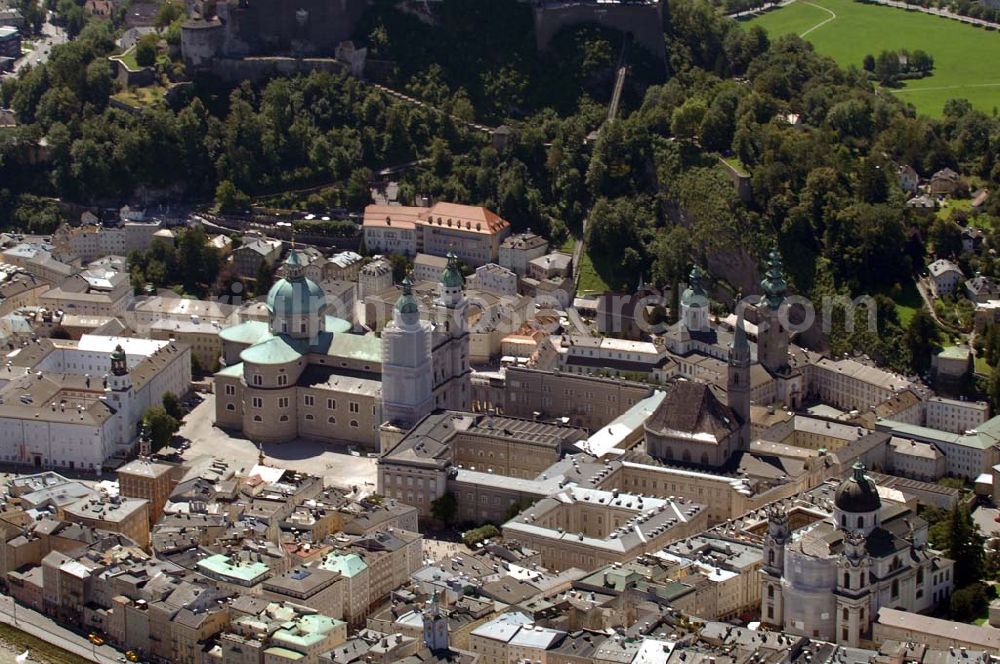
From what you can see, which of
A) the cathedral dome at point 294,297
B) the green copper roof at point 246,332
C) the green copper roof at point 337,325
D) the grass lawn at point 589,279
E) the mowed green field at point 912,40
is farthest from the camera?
the mowed green field at point 912,40

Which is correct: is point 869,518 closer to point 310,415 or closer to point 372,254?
point 310,415

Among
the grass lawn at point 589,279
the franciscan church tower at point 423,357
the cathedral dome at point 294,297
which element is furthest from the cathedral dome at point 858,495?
the grass lawn at point 589,279

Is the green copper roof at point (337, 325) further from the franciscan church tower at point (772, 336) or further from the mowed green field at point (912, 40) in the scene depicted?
the mowed green field at point (912, 40)

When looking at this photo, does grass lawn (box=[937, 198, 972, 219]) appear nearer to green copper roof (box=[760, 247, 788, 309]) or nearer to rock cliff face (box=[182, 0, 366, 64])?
green copper roof (box=[760, 247, 788, 309])

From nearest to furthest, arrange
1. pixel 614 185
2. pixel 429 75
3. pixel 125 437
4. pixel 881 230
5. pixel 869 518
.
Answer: pixel 869 518 → pixel 125 437 → pixel 881 230 → pixel 614 185 → pixel 429 75

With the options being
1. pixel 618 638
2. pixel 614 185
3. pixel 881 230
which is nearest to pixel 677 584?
pixel 618 638

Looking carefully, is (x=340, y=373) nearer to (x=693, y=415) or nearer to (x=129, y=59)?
(x=693, y=415)

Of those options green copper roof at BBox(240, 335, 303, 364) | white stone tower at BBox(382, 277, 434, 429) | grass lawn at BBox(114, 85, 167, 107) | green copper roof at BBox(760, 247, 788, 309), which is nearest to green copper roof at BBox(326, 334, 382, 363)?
green copper roof at BBox(240, 335, 303, 364)
